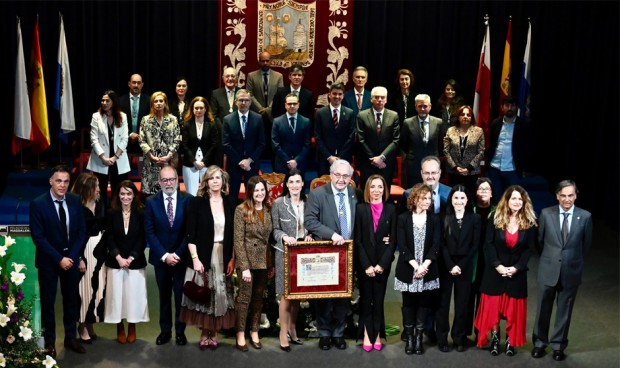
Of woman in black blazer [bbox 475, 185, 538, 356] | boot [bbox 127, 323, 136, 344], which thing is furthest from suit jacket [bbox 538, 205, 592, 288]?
boot [bbox 127, 323, 136, 344]

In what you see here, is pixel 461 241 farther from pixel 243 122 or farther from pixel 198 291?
pixel 243 122

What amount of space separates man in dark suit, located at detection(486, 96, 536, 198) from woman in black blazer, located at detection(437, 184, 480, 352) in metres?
2.69

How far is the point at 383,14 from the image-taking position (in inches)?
540

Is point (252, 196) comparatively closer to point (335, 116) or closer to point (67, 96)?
point (335, 116)

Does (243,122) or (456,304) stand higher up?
(243,122)

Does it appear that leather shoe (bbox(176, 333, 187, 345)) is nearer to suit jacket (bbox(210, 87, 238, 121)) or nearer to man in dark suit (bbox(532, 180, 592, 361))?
man in dark suit (bbox(532, 180, 592, 361))

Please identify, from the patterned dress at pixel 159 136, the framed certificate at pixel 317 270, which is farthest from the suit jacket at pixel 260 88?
the framed certificate at pixel 317 270

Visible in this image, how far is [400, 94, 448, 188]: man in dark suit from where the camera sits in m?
10.7

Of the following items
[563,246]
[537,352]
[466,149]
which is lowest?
[537,352]

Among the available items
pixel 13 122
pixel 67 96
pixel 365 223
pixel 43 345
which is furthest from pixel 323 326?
pixel 13 122

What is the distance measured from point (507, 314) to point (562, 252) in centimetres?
67

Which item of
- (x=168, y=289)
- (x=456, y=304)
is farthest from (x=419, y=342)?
(x=168, y=289)

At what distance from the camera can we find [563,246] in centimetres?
857

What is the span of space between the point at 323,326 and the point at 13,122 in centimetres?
617
